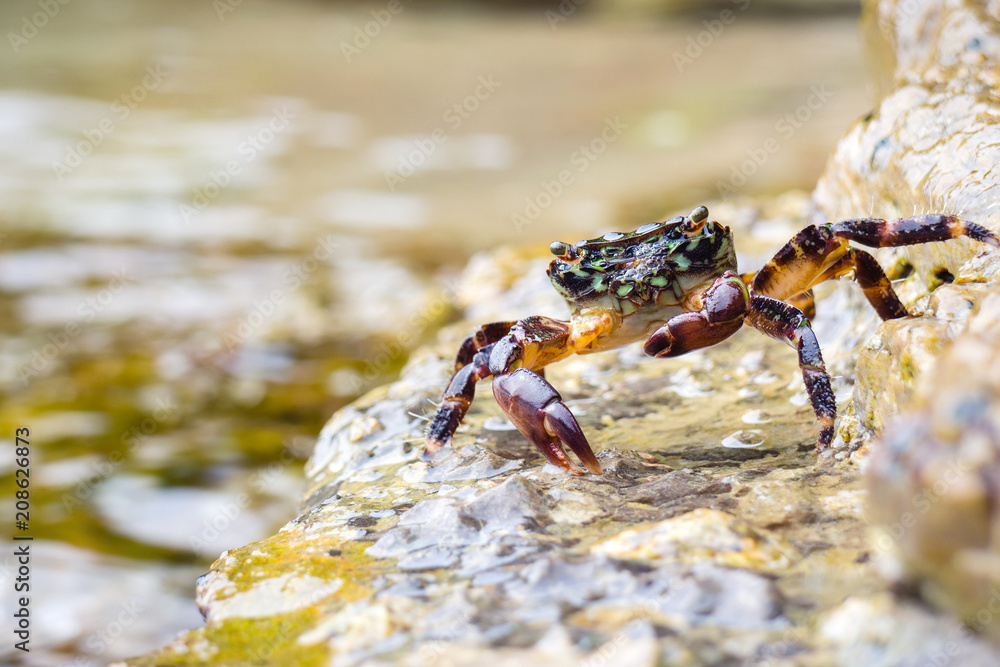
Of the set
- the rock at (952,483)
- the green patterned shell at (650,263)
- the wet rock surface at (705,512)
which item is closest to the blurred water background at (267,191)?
the wet rock surface at (705,512)

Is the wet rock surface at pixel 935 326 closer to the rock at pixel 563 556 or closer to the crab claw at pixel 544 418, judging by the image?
the rock at pixel 563 556

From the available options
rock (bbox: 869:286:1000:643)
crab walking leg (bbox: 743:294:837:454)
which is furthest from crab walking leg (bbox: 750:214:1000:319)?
rock (bbox: 869:286:1000:643)

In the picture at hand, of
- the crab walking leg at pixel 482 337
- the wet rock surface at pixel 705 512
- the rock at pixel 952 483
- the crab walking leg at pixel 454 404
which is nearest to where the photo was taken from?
the rock at pixel 952 483

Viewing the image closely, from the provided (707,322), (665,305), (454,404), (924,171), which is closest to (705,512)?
(707,322)

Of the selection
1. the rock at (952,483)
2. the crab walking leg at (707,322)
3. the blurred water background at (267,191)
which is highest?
the blurred water background at (267,191)

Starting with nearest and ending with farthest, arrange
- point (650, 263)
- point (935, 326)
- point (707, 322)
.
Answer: point (935, 326) < point (707, 322) < point (650, 263)

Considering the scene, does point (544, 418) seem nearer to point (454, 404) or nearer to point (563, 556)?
point (454, 404)

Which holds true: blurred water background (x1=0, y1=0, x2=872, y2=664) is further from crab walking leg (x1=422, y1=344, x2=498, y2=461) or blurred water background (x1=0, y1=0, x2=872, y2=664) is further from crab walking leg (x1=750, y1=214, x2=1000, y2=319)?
crab walking leg (x1=750, y1=214, x2=1000, y2=319)

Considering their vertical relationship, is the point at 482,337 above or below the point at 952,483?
above
